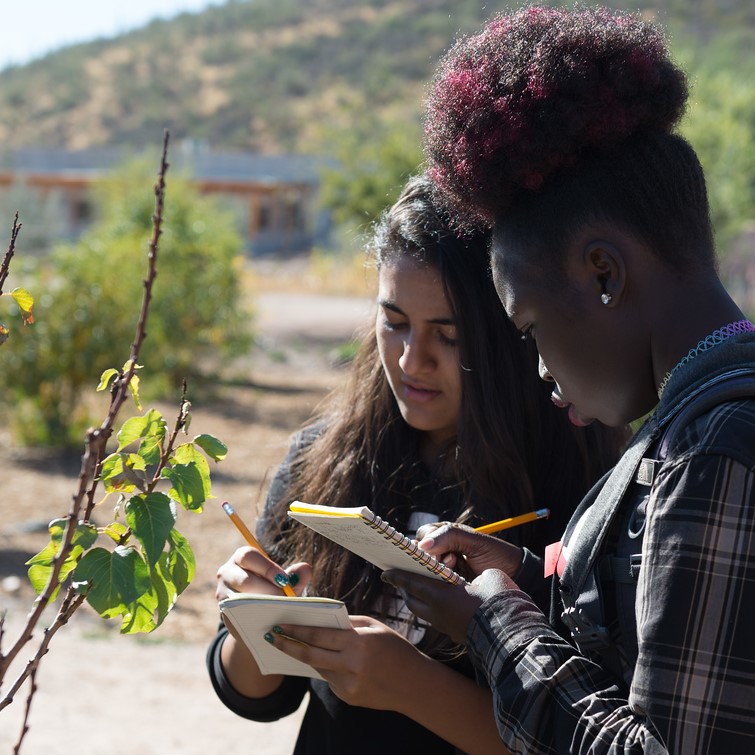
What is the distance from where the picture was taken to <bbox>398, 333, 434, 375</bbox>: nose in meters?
2.00

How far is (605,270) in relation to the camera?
1.31 meters

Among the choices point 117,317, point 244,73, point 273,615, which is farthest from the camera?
point 244,73

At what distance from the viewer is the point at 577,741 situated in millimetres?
1237

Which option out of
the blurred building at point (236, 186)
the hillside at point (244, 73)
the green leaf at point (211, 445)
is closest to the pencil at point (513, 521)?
the green leaf at point (211, 445)

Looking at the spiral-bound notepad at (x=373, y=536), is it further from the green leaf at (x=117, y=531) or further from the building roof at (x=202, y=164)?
the building roof at (x=202, y=164)

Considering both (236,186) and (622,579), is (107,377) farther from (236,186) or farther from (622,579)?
(236,186)

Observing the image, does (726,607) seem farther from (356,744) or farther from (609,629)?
(356,744)

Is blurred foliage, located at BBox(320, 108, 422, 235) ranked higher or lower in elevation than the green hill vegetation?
lower

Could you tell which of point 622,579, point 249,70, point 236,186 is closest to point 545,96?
point 622,579

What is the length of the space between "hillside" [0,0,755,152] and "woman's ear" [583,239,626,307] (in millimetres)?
47804

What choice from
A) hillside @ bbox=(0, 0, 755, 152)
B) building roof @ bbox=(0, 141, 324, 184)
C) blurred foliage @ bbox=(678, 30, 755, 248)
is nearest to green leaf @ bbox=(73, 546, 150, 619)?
blurred foliage @ bbox=(678, 30, 755, 248)

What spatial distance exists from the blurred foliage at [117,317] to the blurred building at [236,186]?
2090cm

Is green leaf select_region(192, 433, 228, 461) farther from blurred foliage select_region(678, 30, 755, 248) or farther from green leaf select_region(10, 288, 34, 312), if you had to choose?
blurred foliage select_region(678, 30, 755, 248)

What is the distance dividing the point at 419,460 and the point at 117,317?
7309 mm
